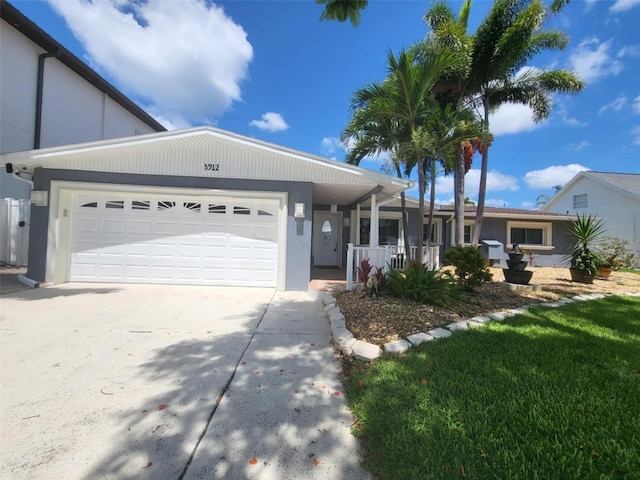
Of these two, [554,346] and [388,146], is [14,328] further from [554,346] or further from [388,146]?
[388,146]

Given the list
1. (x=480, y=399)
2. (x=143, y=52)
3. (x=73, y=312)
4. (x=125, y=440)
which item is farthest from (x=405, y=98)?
(x=143, y=52)

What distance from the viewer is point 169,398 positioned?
102 inches

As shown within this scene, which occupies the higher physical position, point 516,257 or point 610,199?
point 610,199

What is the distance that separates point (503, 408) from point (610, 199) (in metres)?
23.4

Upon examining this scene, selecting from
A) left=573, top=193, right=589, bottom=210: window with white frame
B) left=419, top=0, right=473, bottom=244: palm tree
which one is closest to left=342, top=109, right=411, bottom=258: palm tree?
left=419, top=0, right=473, bottom=244: palm tree

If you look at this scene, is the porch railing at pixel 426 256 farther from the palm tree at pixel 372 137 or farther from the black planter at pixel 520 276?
the black planter at pixel 520 276

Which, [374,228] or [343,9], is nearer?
[343,9]

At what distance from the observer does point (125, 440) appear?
6.80 feet

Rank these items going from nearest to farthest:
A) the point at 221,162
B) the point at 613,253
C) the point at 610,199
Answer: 1. the point at 221,162
2. the point at 613,253
3. the point at 610,199

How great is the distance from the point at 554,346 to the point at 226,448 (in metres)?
3.79

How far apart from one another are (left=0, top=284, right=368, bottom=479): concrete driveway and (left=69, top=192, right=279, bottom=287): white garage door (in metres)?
2.59

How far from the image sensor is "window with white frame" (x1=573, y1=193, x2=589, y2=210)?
20234 millimetres

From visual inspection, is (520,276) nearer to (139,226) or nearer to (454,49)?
(454,49)

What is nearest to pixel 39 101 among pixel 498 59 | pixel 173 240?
pixel 173 240
